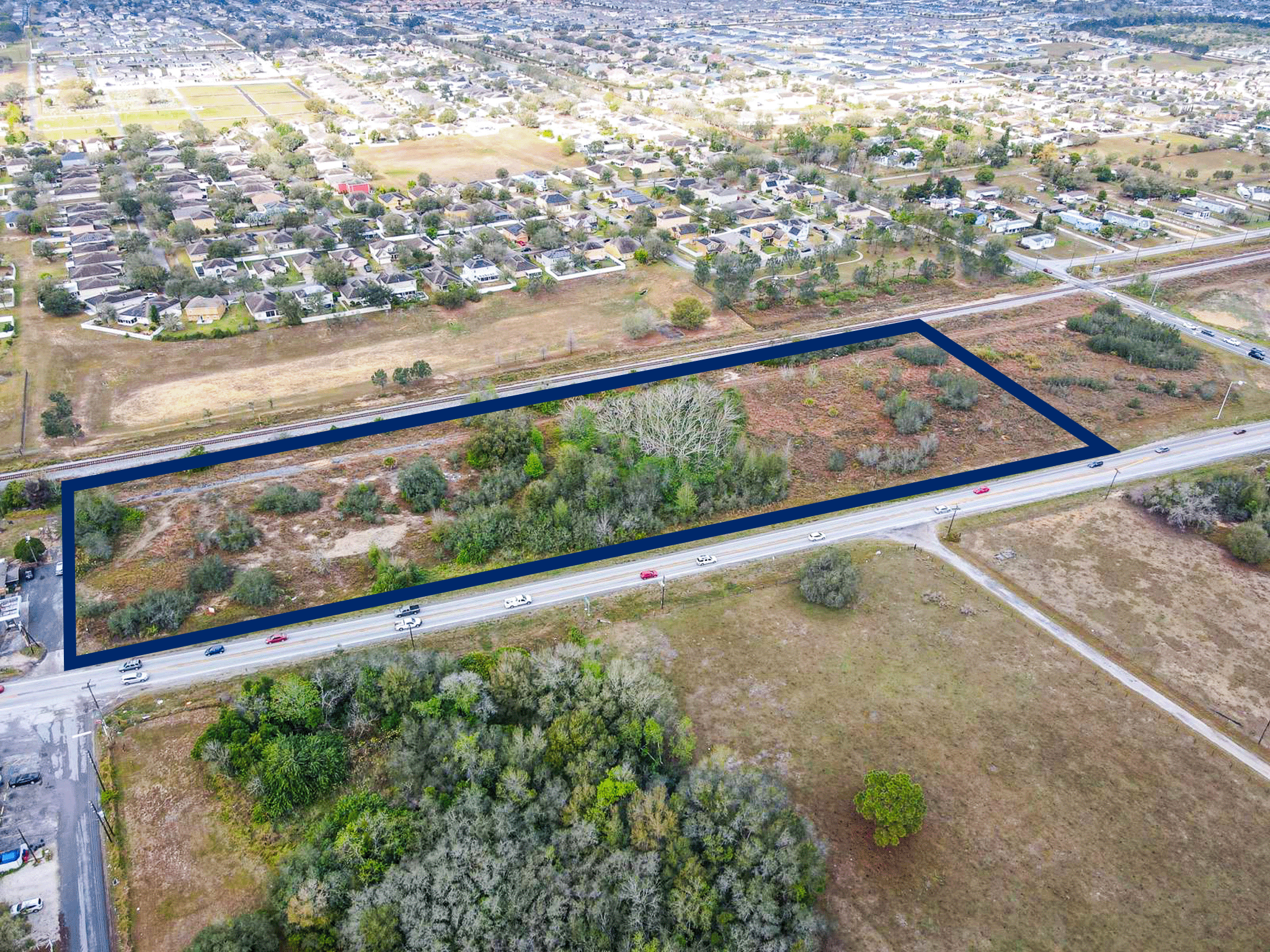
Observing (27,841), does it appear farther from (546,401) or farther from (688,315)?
A: (688,315)

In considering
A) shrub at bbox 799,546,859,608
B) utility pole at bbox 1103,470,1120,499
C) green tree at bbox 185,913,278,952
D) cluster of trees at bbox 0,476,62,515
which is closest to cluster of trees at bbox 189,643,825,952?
green tree at bbox 185,913,278,952

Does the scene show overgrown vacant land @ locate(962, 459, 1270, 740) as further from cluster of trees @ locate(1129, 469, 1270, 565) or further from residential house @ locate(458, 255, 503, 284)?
residential house @ locate(458, 255, 503, 284)

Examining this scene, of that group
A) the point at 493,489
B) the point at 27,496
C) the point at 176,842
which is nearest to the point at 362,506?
the point at 493,489

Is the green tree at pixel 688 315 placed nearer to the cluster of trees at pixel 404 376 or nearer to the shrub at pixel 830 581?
the cluster of trees at pixel 404 376

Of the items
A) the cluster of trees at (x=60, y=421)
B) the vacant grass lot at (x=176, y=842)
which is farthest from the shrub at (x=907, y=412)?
the cluster of trees at (x=60, y=421)

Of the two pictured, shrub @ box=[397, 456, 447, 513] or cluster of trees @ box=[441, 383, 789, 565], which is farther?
shrub @ box=[397, 456, 447, 513]
